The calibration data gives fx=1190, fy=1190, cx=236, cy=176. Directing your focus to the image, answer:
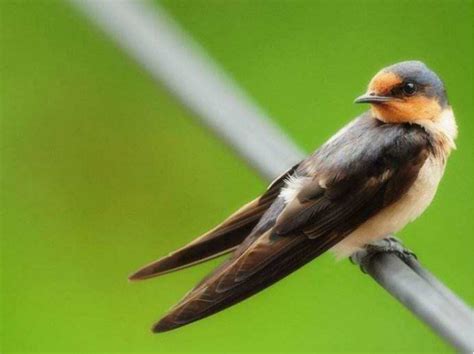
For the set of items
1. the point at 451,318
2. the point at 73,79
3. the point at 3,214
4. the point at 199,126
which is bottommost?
the point at 451,318

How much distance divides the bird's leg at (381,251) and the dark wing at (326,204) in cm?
7

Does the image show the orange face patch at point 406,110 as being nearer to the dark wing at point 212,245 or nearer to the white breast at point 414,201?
the white breast at point 414,201

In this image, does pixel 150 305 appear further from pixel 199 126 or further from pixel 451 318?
pixel 451 318

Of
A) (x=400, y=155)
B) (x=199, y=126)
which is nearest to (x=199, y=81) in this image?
(x=199, y=126)

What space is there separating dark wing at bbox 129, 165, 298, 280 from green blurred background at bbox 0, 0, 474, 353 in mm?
1060

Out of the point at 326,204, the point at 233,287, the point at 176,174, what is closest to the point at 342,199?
the point at 326,204

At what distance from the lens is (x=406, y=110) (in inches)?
69.3

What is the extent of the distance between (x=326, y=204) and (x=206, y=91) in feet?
1.62

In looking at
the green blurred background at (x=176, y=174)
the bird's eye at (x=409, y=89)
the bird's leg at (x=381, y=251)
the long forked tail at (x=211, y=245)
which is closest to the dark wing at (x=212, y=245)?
the long forked tail at (x=211, y=245)

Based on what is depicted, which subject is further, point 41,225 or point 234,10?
point 234,10

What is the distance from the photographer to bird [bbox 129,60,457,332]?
5.12 feet

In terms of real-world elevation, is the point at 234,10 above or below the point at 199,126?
above

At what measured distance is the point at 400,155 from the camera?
67.5 inches

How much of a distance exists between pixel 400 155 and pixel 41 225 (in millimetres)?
1682
